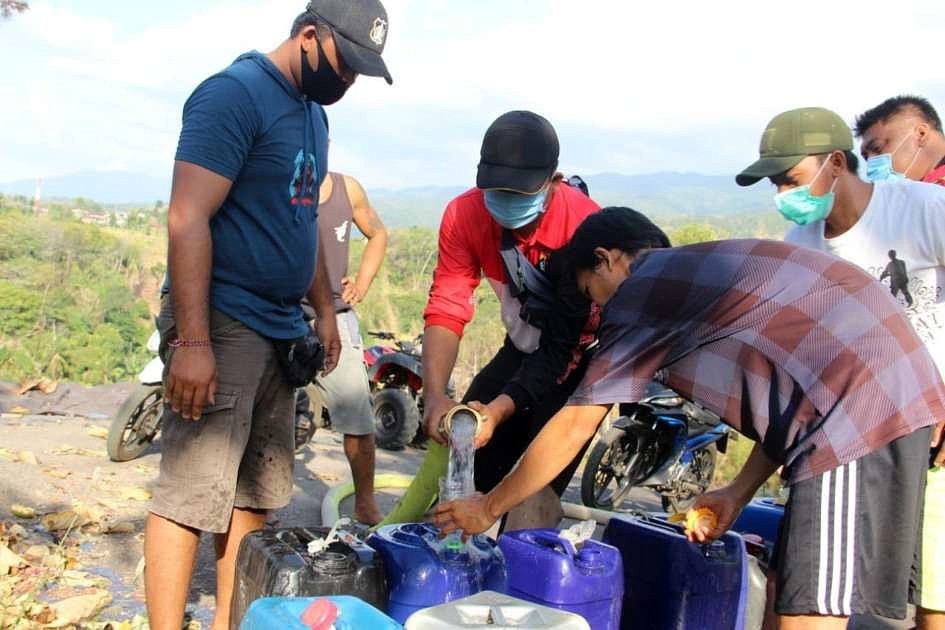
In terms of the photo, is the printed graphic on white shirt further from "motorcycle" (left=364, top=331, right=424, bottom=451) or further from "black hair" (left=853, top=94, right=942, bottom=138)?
"motorcycle" (left=364, top=331, right=424, bottom=451)

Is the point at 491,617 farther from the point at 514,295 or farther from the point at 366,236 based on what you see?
the point at 366,236

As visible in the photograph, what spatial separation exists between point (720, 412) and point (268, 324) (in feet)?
4.48

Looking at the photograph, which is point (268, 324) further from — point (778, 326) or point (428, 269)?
point (428, 269)

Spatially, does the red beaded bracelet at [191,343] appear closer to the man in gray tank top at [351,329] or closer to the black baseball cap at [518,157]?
the black baseball cap at [518,157]

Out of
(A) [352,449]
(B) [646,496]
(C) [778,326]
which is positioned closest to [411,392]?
(B) [646,496]

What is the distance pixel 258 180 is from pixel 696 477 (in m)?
5.02

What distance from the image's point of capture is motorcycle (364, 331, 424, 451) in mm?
8156

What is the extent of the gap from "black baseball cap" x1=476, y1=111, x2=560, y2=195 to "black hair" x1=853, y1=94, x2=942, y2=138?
6.32ft

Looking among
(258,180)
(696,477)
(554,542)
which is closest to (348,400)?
(258,180)

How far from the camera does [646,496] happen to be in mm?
7512

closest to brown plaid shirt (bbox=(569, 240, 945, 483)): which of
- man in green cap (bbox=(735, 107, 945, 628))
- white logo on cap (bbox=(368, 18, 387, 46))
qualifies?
man in green cap (bbox=(735, 107, 945, 628))

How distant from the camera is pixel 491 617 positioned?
2.00 meters

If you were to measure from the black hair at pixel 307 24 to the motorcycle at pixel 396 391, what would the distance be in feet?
17.7

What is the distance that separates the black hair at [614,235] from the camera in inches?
100
